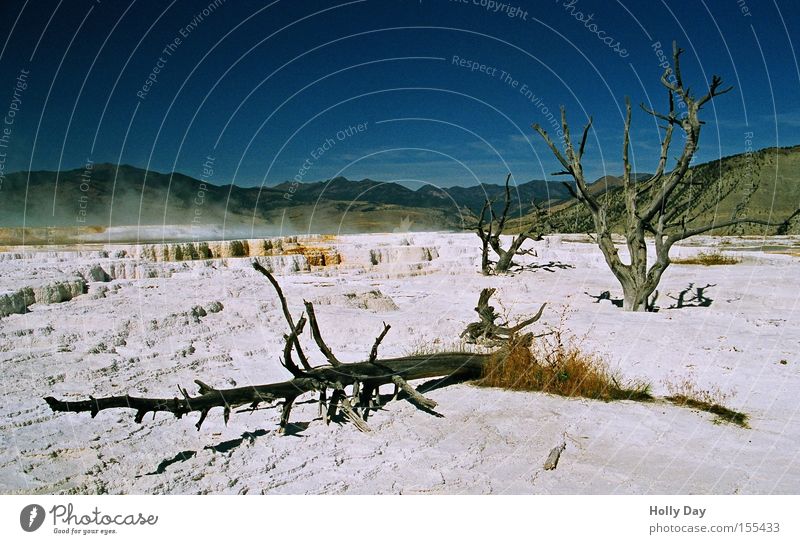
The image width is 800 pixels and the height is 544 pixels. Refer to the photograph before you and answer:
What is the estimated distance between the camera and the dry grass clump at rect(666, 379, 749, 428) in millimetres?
5410

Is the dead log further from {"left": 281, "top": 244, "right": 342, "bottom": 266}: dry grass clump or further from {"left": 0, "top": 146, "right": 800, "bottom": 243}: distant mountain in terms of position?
{"left": 0, "top": 146, "right": 800, "bottom": 243}: distant mountain

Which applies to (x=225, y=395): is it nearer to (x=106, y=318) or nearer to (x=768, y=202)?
(x=106, y=318)

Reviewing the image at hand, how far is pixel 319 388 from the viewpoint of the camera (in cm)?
547

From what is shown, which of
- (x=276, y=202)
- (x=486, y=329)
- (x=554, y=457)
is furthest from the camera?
(x=276, y=202)

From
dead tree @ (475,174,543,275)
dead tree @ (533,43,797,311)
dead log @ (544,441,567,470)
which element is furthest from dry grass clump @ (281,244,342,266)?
dead log @ (544,441,567,470)

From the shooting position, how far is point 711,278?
15805 millimetres

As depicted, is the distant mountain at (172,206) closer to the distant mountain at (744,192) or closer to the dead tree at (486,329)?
the distant mountain at (744,192)

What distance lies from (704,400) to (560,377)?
4.64 feet

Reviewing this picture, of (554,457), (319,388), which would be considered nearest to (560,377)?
(554,457)

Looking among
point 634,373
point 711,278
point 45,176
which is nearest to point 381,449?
point 634,373

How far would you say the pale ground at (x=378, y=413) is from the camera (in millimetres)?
4406

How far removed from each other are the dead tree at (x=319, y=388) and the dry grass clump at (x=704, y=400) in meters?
1.89

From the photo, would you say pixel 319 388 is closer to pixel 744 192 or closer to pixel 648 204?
pixel 648 204
